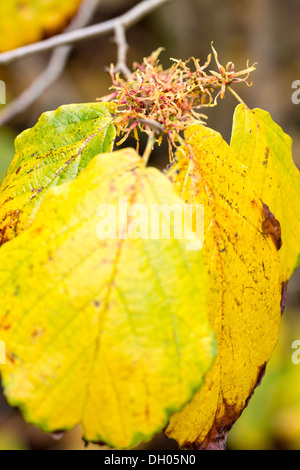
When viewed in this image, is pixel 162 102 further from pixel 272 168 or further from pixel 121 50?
pixel 121 50

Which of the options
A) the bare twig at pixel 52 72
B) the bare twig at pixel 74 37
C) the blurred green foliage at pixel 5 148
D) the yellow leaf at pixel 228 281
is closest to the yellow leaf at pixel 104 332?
the yellow leaf at pixel 228 281

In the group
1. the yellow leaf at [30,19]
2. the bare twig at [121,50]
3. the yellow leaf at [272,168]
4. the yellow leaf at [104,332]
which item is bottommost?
the yellow leaf at [104,332]

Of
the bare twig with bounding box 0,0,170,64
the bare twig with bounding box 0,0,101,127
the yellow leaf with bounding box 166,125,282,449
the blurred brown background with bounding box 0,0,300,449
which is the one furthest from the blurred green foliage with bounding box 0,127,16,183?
the yellow leaf with bounding box 166,125,282,449

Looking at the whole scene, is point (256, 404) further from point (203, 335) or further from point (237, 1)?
point (237, 1)

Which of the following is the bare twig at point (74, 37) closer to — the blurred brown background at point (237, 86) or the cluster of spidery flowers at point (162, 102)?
the cluster of spidery flowers at point (162, 102)

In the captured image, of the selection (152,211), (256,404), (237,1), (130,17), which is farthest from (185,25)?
(152,211)
